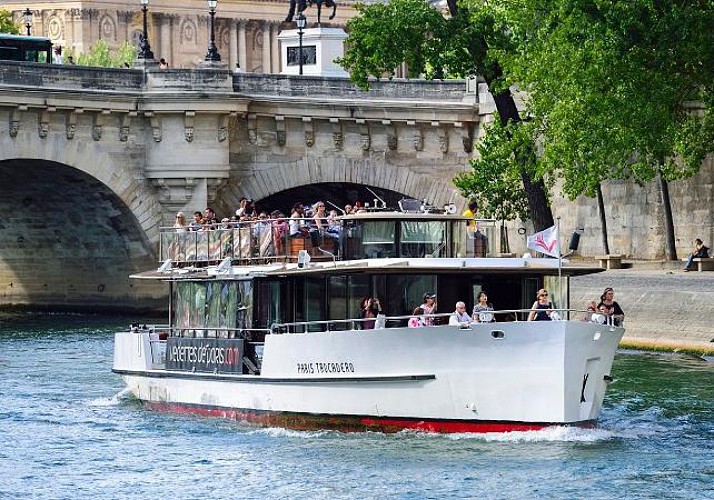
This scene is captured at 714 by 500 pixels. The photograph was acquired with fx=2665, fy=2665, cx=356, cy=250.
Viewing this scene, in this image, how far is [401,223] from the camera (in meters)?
44.6

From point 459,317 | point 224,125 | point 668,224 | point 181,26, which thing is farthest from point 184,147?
point 181,26

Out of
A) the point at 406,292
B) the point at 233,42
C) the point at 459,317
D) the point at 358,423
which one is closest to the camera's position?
the point at 459,317

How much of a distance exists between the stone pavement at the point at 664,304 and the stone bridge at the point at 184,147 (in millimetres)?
12331

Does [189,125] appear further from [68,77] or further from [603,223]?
[603,223]

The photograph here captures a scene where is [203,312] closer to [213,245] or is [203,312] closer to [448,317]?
[213,245]

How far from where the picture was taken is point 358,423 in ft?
142

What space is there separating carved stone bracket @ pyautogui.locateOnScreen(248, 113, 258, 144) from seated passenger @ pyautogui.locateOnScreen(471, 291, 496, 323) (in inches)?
1210

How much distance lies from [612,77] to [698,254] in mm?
5464

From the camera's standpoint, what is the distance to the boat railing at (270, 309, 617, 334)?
138 ft

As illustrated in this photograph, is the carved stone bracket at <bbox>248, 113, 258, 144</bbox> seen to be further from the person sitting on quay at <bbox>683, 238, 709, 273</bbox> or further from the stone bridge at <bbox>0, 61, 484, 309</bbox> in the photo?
the person sitting on quay at <bbox>683, 238, 709, 273</bbox>

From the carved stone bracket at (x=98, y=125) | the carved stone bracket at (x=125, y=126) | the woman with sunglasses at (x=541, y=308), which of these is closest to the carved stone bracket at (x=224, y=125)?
the carved stone bracket at (x=125, y=126)

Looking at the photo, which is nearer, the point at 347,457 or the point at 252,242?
the point at 347,457

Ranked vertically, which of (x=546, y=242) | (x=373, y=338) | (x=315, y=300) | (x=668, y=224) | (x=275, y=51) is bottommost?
(x=373, y=338)

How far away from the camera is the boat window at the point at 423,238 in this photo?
44656mm
